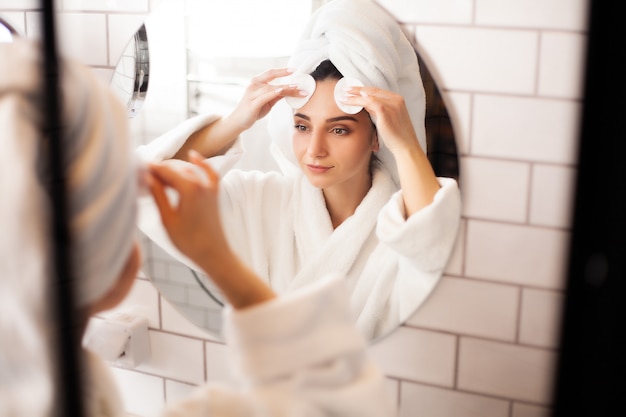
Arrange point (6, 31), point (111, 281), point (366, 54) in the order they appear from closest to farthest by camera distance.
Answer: point (111, 281) → point (366, 54) → point (6, 31)

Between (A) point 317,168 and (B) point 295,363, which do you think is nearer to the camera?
(B) point 295,363

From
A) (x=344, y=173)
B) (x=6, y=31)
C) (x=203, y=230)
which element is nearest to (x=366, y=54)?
(x=344, y=173)

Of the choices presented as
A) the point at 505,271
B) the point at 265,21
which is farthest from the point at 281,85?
the point at 505,271

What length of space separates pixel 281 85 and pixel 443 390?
49cm

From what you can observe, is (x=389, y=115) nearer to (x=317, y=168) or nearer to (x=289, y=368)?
(x=317, y=168)

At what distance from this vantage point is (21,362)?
48 centimetres

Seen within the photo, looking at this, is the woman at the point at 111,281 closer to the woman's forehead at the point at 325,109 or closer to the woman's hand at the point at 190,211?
the woman's hand at the point at 190,211

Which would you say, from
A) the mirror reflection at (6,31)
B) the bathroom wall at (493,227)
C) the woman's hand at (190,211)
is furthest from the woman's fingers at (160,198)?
the mirror reflection at (6,31)

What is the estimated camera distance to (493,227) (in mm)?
920

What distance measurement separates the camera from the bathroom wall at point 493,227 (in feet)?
2.78

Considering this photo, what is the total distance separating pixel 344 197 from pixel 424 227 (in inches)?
4.5

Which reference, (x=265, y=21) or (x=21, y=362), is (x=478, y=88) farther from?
(x=21, y=362)

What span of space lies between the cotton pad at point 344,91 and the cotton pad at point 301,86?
0.04 metres

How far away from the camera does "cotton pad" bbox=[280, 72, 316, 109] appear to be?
90 cm
